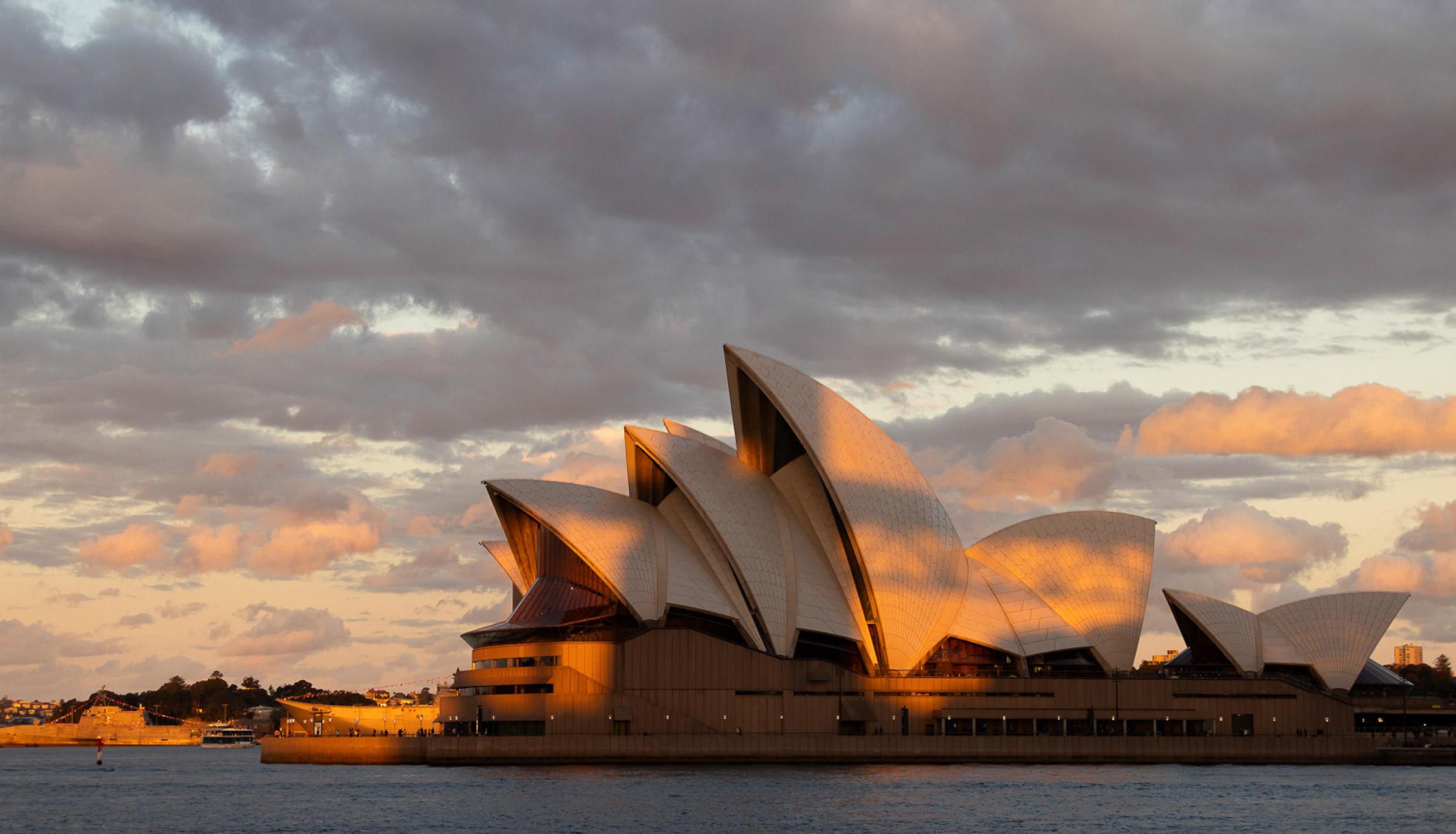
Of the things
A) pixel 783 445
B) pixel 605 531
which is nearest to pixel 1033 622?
pixel 783 445

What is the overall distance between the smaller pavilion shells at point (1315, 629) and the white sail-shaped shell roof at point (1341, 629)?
0.11 ft

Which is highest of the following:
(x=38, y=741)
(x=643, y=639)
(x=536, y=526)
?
(x=536, y=526)

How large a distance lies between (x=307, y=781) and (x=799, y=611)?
25856mm

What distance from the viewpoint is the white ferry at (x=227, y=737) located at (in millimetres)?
163125

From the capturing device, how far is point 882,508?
7300cm

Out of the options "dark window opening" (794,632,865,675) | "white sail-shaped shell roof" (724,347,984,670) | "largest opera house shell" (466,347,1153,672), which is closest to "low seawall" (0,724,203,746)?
"largest opera house shell" (466,347,1153,672)

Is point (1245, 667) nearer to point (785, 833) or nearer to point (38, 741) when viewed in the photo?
point (785, 833)

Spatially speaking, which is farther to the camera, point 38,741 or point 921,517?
point 38,741

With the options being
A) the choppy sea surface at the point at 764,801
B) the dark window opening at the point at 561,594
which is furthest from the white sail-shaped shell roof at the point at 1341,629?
the dark window opening at the point at 561,594

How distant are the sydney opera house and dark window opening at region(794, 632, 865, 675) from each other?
Answer: 12 cm

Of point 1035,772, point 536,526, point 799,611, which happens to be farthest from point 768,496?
point 1035,772

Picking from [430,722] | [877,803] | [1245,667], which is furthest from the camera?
[430,722]

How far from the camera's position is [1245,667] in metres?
78.3

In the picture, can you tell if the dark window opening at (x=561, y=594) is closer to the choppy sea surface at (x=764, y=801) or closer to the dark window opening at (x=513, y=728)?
the dark window opening at (x=513, y=728)
